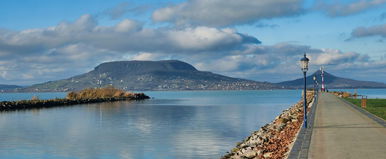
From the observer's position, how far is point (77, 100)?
83.8 metres

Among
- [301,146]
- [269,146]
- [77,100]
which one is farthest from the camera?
[77,100]

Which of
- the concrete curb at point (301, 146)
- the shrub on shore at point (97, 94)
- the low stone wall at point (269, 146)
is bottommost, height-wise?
the low stone wall at point (269, 146)

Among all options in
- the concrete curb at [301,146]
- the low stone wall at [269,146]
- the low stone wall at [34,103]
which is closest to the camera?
the concrete curb at [301,146]

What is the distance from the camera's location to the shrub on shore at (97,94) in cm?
9444

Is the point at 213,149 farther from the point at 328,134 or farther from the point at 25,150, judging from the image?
the point at 25,150

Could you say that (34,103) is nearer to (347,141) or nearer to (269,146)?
(269,146)

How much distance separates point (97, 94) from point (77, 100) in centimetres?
1707

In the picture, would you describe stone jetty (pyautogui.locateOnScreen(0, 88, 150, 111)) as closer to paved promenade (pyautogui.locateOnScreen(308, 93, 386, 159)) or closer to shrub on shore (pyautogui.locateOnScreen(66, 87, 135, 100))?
shrub on shore (pyautogui.locateOnScreen(66, 87, 135, 100))

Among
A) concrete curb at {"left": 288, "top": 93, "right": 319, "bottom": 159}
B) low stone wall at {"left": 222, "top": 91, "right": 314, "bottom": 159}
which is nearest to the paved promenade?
concrete curb at {"left": 288, "top": 93, "right": 319, "bottom": 159}

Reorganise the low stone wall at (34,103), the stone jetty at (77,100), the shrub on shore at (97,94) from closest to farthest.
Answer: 1. the low stone wall at (34,103)
2. the stone jetty at (77,100)
3. the shrub on shore at (97,94)

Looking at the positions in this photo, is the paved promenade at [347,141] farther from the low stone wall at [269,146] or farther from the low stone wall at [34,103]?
the low stone wall at [34,103]

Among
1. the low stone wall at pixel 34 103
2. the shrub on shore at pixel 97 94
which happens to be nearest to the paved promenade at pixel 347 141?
the low stone wall at pixel 34 103

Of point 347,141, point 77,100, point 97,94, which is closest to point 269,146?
point 347,141

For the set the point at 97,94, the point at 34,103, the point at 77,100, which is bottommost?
the point at 34,103
